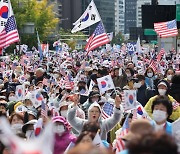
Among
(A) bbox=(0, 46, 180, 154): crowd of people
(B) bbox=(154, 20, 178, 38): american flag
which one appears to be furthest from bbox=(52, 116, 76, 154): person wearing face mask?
(B) bbox=(154, 20, 178, 38): american flag

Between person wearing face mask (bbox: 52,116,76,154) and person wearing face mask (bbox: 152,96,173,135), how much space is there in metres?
0.84

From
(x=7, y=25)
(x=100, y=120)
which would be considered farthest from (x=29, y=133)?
(x=7, y=25)

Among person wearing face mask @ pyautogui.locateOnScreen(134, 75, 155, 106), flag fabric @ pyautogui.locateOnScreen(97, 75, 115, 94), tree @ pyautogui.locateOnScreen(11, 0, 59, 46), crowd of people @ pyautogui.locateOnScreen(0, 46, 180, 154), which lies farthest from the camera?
tree @ pyautogui.locateOnScreen(11, 0, 59, 46)

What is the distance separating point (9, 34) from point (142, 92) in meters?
A: 6.85

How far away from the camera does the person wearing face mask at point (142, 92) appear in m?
11.5

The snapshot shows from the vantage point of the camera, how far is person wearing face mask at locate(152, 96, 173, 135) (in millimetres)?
6172

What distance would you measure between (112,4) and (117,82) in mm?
161821

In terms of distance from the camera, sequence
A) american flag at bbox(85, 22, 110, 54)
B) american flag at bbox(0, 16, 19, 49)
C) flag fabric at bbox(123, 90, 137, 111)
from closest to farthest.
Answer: flag fabric at bbox(123, 90, 137, 111), american flag at bbox(0, 16, 19, 49), american flag at bbox(85, 22, 110, 54)

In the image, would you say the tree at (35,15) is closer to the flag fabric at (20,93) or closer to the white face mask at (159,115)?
the flag fabric at (20,93)

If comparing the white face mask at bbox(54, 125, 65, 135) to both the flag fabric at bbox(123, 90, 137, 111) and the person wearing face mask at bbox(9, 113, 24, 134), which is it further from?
the flag fabric at bbox(123, 90, 137, 111)

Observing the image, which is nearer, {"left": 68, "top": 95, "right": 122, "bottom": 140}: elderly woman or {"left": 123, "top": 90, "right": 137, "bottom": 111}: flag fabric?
{"left": 68, "top": 95, "right": 122, "bottom": 140}: elderly woman

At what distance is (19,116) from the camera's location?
24.1 feet

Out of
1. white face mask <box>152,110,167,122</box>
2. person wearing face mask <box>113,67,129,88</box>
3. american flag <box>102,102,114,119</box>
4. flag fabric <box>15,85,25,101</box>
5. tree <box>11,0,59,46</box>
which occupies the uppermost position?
white face mask <box>152,110,167,122</box>

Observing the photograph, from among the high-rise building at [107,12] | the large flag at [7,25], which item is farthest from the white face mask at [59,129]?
the high-rise building at [107,12]
